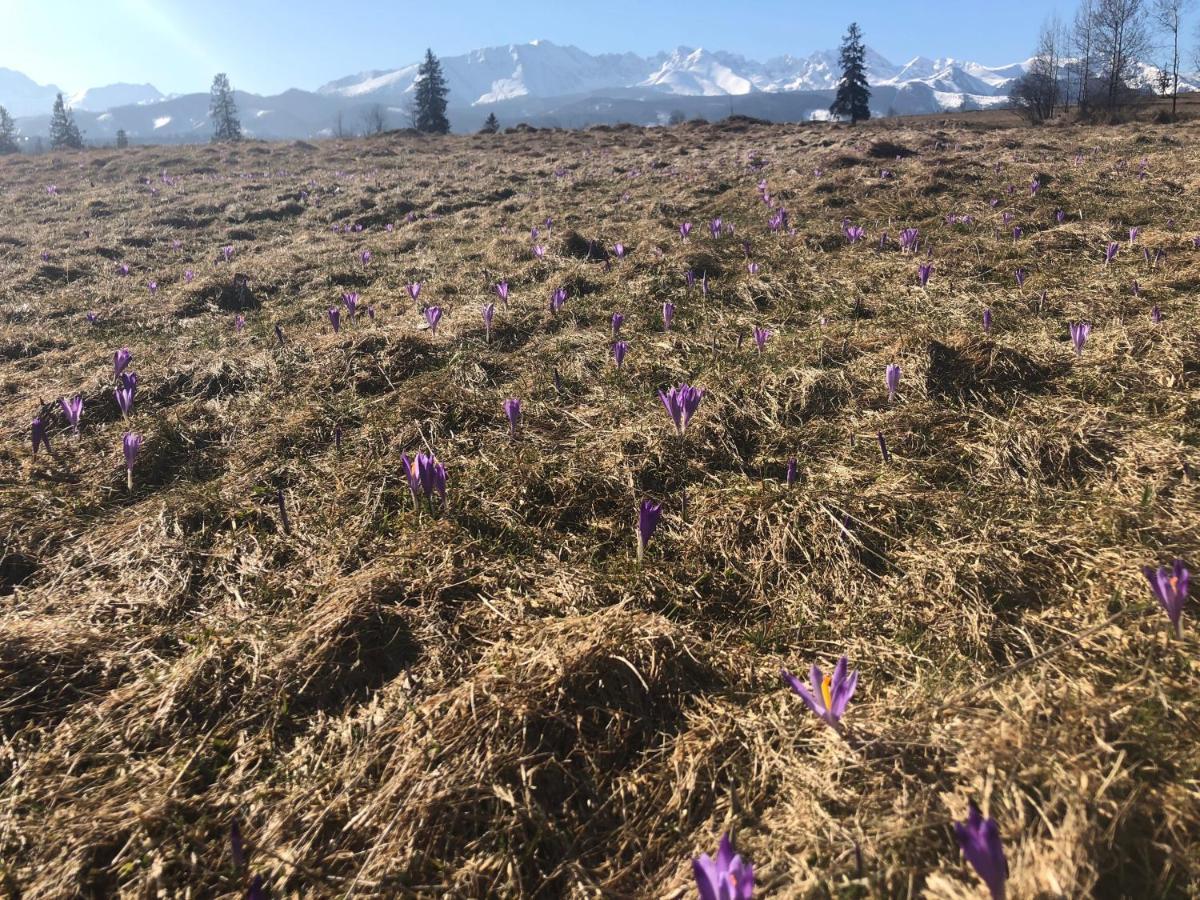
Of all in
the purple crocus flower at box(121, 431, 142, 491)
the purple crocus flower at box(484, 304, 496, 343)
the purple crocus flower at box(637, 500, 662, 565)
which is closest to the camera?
the purple crocus flower at box(637, 500, 662, 565)

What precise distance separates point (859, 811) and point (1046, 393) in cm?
310

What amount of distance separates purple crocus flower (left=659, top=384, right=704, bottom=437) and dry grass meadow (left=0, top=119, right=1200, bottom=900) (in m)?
0.11

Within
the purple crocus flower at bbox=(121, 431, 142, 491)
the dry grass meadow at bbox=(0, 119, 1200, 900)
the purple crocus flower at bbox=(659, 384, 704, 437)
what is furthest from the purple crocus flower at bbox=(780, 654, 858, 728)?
the purple crocus flower at bbox=(121, 431, 142, 491)

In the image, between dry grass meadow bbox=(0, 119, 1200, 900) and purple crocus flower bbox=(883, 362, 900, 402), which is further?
purple crocus flower bbox=(883, 362, 900, 402)

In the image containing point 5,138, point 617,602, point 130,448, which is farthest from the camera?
point 5,138

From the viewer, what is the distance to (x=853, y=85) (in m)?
49.1

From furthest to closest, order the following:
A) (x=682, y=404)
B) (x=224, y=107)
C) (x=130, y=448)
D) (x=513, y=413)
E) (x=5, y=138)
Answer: (x=224, y=107) < (x=5, y=138) < (x=513, y=413) < (x=130, y=448) < (x=682, y=404)

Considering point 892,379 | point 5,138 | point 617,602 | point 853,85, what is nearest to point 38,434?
point 617,602

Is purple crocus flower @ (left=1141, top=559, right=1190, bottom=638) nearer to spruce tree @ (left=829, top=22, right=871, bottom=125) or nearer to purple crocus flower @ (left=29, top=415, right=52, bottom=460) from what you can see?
purple crocus flower @ (left=29, top=415, right=52, bottom=460)

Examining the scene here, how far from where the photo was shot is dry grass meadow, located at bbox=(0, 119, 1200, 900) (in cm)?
159

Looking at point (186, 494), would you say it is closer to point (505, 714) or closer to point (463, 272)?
point (505, 714)

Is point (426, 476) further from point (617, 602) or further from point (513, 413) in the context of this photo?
point (617, 602)

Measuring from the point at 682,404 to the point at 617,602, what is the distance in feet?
4.06

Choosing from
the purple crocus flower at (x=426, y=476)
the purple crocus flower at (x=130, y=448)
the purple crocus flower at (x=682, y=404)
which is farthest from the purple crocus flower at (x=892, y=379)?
the purple crocus flower at (x=130, y=448)
